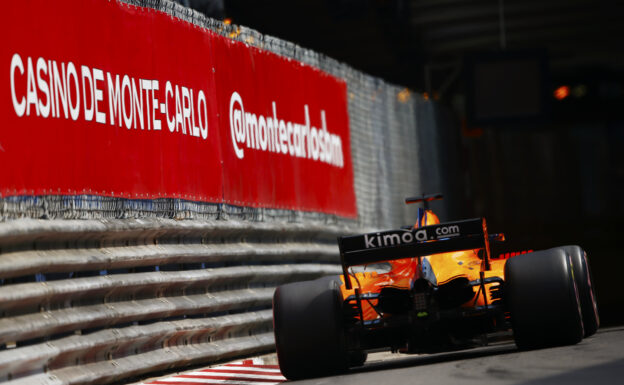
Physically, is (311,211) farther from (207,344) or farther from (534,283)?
(534,283)

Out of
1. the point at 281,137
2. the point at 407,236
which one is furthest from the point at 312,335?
the point at 281,137

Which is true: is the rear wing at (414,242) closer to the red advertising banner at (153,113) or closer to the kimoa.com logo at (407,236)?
the kimoa.com logo at (407,236)

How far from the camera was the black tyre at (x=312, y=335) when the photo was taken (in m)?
8.66

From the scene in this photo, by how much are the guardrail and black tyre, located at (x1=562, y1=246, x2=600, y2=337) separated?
2.96 m

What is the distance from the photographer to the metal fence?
25.0ft

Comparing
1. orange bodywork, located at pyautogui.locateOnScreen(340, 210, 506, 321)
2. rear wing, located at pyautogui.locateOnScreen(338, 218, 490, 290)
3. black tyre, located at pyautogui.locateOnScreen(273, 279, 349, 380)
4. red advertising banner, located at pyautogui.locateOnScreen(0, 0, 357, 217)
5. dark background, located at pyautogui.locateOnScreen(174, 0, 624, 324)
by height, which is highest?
dark background, located at pyautogui.locateOnScreen(174, 0, 624, 324)

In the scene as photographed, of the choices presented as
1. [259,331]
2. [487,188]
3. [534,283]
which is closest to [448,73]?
[487,188]

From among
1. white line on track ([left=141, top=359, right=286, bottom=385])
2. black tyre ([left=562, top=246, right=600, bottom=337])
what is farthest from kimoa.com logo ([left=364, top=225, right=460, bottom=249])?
white line on track ([left=141, top=359, right=286, bottom=385])

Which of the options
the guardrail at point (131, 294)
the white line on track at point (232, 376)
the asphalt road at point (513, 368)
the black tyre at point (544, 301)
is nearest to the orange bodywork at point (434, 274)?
the black tyre at point (544, 301)

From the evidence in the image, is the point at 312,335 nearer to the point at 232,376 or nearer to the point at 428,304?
the point at 428,304

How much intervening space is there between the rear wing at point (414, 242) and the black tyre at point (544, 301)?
37cm

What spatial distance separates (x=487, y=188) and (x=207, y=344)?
60.8 ft

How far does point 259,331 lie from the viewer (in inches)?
440

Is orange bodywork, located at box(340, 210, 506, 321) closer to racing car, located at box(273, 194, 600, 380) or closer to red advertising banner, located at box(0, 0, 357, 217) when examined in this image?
racing car, located at box(273, 194, 600, 380)
